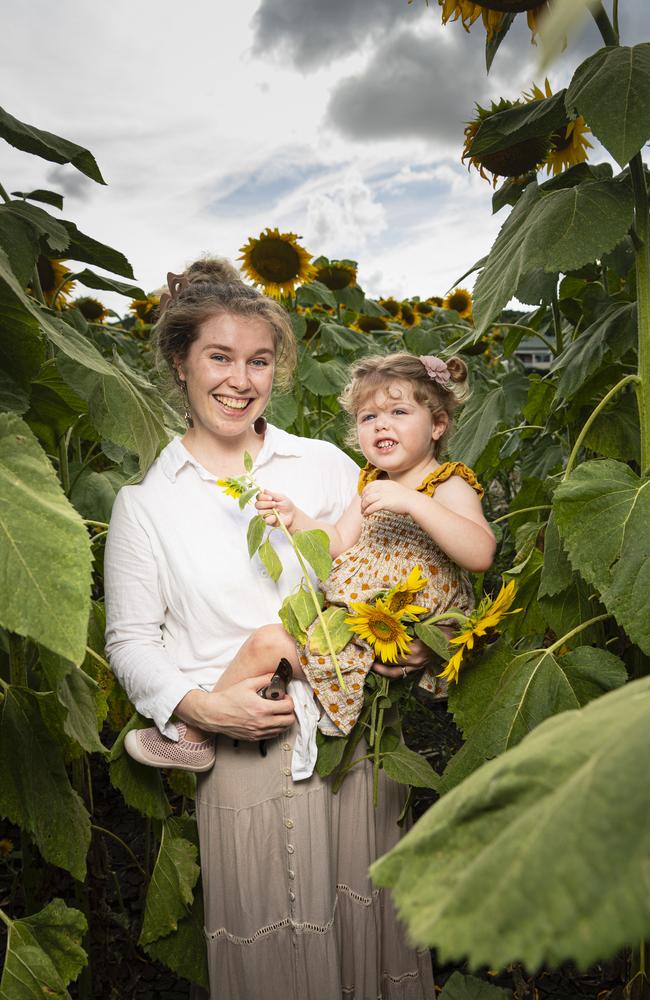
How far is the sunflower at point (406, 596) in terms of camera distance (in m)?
1.27

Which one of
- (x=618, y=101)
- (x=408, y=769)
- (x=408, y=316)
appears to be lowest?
(x=408, y=769)

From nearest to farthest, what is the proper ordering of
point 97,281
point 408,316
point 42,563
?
1. point 42,563
2. point 97,281
3. point 408,316

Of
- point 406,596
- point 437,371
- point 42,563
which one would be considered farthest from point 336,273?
point 42,563

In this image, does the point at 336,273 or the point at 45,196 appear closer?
the point at 45,196

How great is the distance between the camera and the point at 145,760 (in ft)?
4.47

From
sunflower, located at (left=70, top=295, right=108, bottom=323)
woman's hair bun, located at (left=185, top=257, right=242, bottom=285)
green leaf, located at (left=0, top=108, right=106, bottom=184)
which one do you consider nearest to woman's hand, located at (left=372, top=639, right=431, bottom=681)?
woman's hair bun, located at (left=185, top=257, right=242, bottom=285)

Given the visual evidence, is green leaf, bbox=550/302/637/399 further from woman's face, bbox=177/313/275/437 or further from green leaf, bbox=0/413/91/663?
green leaf, bbox=0/413/91/663

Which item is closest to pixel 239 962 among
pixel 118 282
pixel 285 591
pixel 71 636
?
pixel 285 591

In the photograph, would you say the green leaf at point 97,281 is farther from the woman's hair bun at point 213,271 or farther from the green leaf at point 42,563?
the green leaf at point 42,563

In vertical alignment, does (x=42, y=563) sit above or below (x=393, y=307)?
below

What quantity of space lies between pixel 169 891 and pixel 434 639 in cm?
65

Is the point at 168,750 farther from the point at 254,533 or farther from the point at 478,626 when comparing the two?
the point at 478,626

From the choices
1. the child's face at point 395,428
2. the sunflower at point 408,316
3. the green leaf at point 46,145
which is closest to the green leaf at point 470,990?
the child's face at point 395,428

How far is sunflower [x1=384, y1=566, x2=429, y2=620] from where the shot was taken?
4.16 feet
